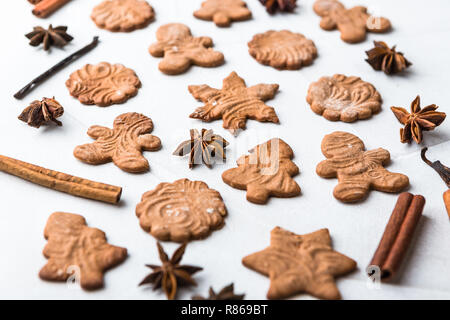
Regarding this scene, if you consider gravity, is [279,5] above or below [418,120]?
above

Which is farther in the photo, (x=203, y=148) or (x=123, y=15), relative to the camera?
(x=123, y=15)

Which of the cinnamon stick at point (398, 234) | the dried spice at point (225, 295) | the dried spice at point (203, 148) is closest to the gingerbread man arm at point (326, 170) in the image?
the cinnamon stick at point (398, 234)

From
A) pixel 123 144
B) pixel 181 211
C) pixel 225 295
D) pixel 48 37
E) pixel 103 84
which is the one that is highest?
pixel 48 37

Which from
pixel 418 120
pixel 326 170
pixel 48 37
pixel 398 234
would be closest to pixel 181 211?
pixel 326 170

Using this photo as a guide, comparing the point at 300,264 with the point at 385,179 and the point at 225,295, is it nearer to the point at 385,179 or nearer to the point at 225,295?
the point at 225,295

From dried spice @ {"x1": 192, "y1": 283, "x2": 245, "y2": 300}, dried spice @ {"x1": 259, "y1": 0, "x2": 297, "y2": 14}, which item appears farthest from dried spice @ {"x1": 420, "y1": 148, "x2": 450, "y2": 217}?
dried spice @ {"x1": 259, "y1": 0, "x2": 297, "y2": 14}

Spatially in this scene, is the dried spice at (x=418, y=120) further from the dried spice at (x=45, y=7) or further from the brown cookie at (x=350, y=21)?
the dried spice at (x=45, y=7)
